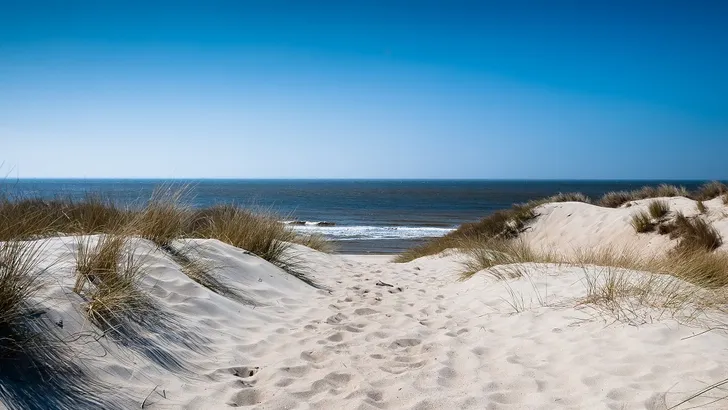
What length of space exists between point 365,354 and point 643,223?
9.57 meters

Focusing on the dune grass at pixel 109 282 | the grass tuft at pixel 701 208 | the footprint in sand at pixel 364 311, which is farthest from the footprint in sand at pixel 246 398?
the grass tuft at pixel 701 208

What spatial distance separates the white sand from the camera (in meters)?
2.69

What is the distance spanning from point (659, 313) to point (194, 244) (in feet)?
16.2

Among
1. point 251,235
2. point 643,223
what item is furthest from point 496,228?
point 251,235

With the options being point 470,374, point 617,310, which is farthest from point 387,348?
point 617,310

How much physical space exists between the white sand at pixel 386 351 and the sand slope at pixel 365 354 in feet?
0.04

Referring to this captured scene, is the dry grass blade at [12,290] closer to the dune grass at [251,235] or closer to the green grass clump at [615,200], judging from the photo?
the dune grass at [251,235]

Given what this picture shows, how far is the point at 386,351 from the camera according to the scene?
3699mm

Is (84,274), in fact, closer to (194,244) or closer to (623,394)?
(194,244)

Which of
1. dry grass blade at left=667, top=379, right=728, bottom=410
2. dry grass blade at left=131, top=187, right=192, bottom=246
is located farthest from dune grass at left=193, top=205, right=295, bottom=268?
dry grass blade at left=667, top=379, right=728, bottom=410

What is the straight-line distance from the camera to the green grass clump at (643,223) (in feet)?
34.2

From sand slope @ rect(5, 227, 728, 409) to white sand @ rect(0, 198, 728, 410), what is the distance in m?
0.01

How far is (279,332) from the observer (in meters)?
4.15

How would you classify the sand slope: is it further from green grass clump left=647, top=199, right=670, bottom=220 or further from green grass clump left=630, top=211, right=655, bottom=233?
green grass clump left=647, top=199, right=670, bottom=220
